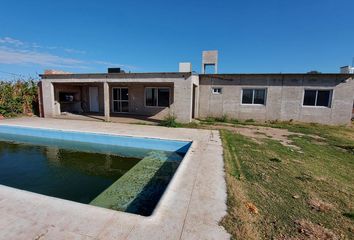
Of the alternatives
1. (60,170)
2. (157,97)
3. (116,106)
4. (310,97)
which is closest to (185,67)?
(157,97)

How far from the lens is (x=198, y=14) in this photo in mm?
14352

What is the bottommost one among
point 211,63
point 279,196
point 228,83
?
point 279,196

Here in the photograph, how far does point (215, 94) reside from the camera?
1330 cm

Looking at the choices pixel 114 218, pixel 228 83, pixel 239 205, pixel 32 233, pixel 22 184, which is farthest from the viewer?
pixel 228 83

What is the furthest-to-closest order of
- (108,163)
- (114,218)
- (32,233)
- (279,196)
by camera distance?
(108,163), (279,196), (114,218), (32,233)

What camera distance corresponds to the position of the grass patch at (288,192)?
2547 mm

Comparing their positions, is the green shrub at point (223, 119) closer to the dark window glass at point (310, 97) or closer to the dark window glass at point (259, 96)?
the dark window glass at point (259, 96)

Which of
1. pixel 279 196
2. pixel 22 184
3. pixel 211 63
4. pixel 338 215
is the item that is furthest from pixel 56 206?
pixel 211 63

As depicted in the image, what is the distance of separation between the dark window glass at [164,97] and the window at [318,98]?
363 inches

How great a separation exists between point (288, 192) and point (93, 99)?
50.3ft

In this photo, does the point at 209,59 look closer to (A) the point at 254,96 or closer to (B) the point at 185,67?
(B) the point at 185,67

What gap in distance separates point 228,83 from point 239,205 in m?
11.0

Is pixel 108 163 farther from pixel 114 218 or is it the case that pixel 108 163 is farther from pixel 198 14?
pixel 198 14

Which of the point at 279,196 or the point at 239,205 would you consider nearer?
the point at 239,205
